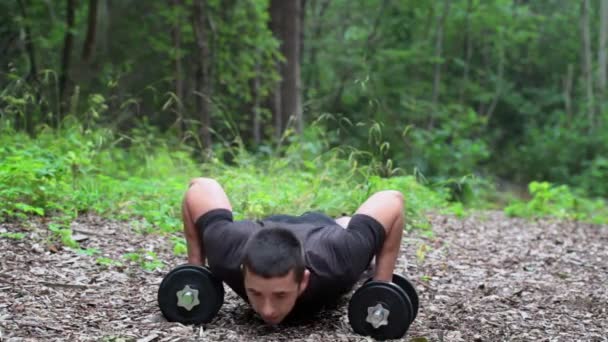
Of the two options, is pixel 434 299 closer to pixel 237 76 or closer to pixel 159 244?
pixel 159 244

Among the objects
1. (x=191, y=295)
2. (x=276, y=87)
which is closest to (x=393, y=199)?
(x=191, y=295)

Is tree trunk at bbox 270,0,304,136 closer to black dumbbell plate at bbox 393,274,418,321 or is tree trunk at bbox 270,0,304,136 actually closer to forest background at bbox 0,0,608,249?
forest background at bbox 0,0,608,249

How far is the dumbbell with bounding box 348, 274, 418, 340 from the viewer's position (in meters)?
3.33

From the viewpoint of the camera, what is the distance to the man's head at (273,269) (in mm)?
3057

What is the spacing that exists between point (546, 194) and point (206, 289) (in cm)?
671

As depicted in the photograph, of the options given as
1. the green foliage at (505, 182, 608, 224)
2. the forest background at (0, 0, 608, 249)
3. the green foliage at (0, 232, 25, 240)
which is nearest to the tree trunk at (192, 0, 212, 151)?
the forest background at (0, 0, 608, 249)

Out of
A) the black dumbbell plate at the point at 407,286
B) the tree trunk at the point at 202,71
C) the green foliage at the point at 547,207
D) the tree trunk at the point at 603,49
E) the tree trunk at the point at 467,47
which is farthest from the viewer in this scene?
the tree trunk at the point at 603,49

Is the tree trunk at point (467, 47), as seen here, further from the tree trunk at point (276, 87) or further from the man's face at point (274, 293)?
the man's face at point (274, 293)

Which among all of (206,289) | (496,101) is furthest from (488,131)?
(206,289)

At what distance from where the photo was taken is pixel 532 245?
21.6ft

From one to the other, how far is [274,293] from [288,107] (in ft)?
30.3

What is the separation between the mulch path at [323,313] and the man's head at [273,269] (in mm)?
268

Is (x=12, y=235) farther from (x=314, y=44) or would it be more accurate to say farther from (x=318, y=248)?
(x=314, y=44)

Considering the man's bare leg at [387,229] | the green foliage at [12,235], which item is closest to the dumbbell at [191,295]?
the man's bare leg at [387,229]
